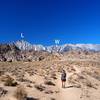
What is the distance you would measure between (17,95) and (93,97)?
20.0ft

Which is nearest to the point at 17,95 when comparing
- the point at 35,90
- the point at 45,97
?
the point at 45,97

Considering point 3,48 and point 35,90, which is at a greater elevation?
point 3,48

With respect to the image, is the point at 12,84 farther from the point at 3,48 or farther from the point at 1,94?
the point at 3,48

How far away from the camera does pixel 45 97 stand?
16.4 metres

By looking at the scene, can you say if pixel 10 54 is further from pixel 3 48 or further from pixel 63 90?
pixel 63 90

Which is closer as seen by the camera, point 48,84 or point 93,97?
point 93,97

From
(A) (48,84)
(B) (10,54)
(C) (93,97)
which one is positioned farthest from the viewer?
(B) (10,54)

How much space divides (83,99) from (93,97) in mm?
1337

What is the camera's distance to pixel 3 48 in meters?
143

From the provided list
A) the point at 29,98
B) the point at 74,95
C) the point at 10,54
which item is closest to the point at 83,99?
the point at 74,95

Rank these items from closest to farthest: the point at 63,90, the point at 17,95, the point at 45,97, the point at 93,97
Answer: the point at 17,95 → the point at 45,97 → the point at 93,97 → the point at 63,90

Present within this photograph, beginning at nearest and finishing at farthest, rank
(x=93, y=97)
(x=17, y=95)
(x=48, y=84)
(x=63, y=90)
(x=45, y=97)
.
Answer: (x=17, y=95) < (x=45, y=97) < (x=93, y=97) < (x=63, y=90) < (x=48, y=84)

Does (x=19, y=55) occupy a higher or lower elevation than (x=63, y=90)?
higher

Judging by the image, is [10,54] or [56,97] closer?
[56,97]
